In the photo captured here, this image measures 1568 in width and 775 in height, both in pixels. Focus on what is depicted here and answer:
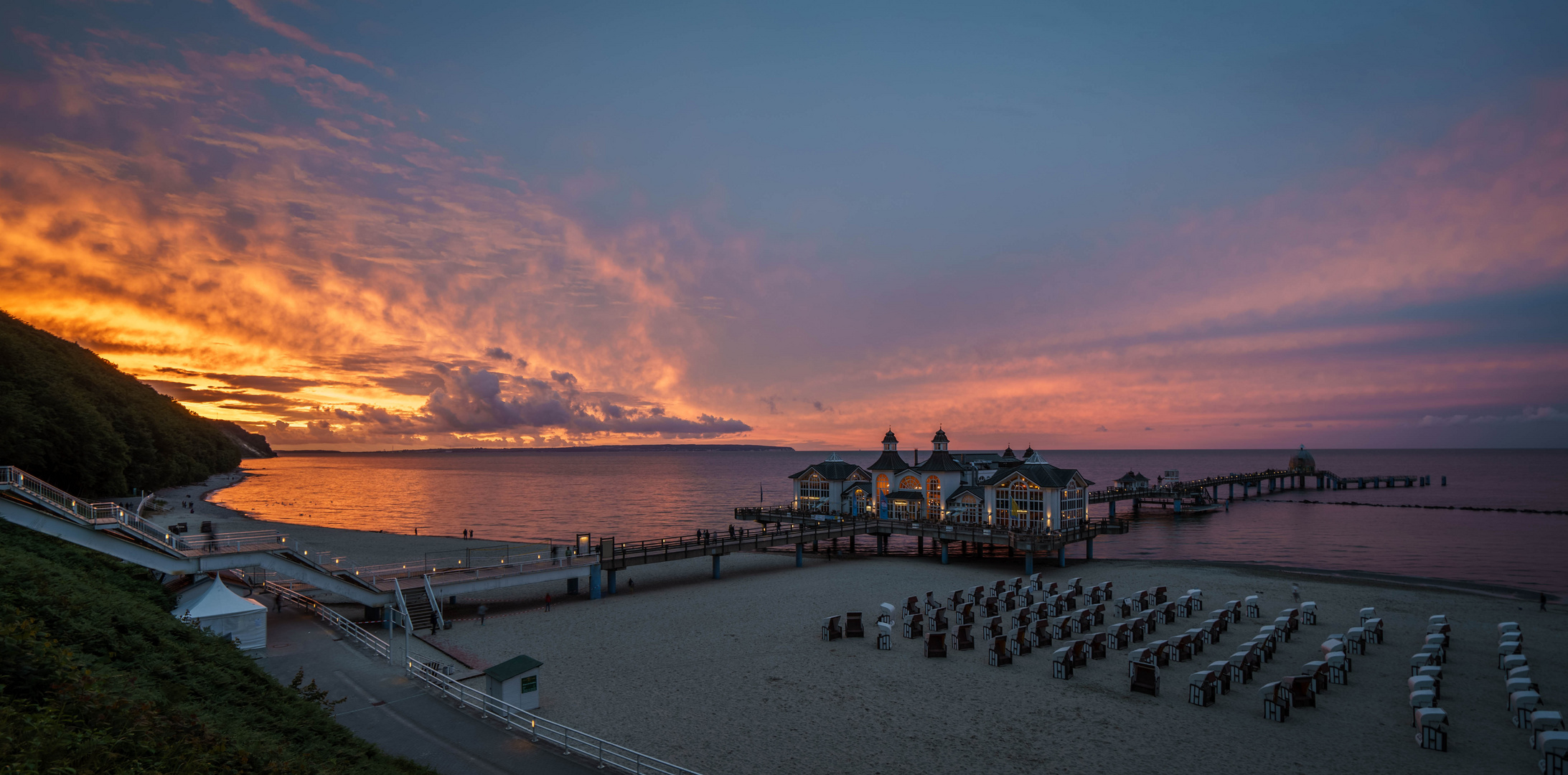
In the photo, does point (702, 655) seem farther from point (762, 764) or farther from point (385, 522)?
point (385, 522)

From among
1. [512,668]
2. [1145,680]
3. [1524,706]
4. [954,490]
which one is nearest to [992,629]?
[1145,680]

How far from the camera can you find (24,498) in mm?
20844

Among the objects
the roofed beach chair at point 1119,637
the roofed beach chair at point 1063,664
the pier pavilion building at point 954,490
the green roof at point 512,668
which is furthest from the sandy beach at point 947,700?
the pier pavilion building at point 954,490

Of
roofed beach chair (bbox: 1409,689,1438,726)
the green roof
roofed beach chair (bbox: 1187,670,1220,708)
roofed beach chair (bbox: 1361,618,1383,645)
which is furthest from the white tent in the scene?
roofed beach chair (bbox: 1361,618,1383,645)

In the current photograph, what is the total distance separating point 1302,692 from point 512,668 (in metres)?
21.3

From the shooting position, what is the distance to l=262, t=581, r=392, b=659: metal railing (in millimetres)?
21303

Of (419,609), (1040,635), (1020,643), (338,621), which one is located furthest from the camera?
(419,609)

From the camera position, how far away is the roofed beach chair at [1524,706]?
711 inches

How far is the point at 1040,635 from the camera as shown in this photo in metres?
25.2

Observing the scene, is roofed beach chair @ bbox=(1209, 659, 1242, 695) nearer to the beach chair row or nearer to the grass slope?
the beach chair row

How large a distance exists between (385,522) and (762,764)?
79984mm

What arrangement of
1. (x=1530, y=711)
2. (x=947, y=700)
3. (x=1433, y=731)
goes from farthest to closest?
(x=947, y=700), (x=1530, y=711), (x=1433, y=731)

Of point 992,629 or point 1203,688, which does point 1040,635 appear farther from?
point 1203,688

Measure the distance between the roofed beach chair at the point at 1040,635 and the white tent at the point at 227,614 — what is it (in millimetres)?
24605
